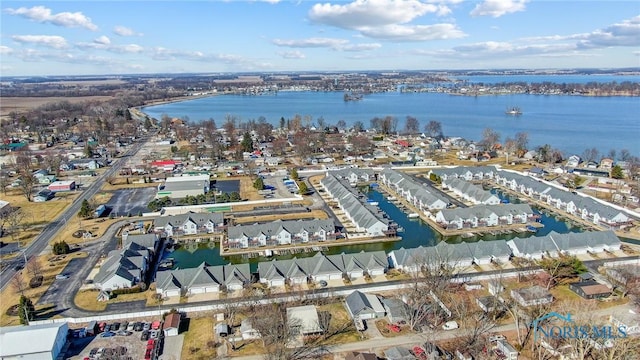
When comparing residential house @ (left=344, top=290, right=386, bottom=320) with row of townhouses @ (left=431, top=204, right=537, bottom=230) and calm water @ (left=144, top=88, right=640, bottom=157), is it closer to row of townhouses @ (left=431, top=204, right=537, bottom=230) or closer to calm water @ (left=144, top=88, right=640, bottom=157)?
row of townhouses @ (left=431, top=204, right=537, bottom=230)

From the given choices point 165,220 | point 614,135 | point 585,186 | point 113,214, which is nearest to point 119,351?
point 165,220

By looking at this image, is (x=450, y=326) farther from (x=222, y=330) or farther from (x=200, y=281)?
(x=200, y=281)

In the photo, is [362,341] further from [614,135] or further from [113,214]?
[614,135]

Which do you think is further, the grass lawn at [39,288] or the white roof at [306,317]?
the grass lawn at [39,288]

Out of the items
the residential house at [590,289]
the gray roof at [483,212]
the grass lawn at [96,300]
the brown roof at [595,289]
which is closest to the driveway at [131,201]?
the grass lawn at [96,300]

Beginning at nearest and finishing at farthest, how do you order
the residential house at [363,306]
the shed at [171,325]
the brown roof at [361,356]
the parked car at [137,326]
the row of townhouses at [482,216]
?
the brown roof at [361,356] → the shed at [171,325] → the parked car at [137,326] → the residential house at [363,306] → the row of townhouses at [482,216]

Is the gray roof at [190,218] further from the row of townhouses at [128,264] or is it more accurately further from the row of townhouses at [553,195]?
the row of townhouses at [553,195]

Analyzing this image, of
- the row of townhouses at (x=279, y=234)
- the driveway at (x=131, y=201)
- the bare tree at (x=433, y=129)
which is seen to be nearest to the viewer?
the row of townhouses at (x=279, y=234)

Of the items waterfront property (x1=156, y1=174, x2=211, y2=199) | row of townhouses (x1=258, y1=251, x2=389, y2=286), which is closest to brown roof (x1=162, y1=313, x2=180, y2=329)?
row of townhouses (x1=258, y1=251, x2=389, y2=286)

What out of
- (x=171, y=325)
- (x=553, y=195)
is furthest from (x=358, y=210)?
(x=553, y=195)
